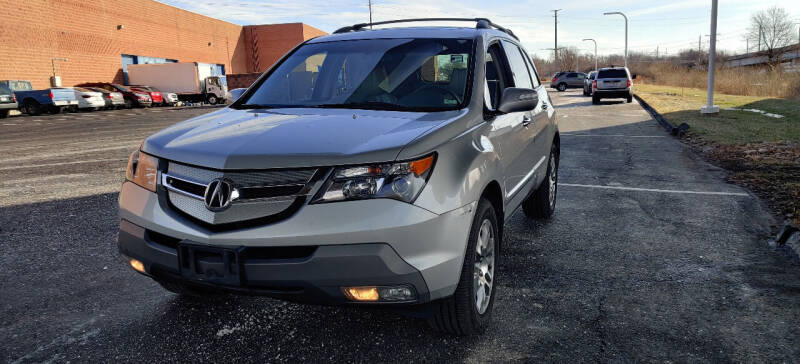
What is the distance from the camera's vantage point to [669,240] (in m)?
4.98

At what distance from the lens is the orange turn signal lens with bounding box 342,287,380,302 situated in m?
2.46

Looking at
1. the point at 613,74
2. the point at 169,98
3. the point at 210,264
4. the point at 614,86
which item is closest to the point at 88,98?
the point at 169,98

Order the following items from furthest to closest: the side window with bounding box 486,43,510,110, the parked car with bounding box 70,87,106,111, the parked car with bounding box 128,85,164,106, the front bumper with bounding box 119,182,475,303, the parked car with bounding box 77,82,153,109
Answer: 1. the parked car with bounding box 128,85,164,106
2. the parked car with bounding box 77,82,153,109
3. the parked car with bounding box 70,87,106,111
4. the side window with bounding box 486,43,510,110
5. the front bumper with bounding box 119,182,475,303

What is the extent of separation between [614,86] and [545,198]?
22.4m

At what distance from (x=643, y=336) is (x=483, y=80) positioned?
68.7 inches

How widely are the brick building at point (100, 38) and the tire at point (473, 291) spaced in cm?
3720

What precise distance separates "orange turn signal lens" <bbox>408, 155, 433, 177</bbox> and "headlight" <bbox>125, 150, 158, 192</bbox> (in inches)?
50.2

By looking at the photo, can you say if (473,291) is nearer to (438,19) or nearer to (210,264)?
(210,264)

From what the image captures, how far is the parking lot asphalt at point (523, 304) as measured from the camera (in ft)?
9.77

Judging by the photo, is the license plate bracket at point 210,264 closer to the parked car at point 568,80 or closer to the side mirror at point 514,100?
the side mirror at point 514,100

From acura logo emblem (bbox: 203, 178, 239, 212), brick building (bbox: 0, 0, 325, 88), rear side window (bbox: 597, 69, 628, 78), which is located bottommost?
acura logo emblem (bbox: 203, 178, 239, 212)

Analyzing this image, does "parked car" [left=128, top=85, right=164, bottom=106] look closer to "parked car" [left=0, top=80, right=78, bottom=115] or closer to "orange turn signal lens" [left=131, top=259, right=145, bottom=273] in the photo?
"parked car" [left=0, top=80, right=78, bottom=115]

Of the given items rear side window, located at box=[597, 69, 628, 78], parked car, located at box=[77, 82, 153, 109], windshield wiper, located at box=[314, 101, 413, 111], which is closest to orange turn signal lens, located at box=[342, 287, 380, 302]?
windshield wiper, located at box=[314, 101, 413, 111]

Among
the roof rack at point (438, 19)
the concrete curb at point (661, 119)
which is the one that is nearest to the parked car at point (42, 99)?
the concrete curb at point (661, 119)
